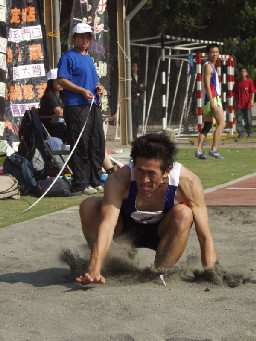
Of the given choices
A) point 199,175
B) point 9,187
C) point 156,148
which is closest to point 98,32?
point 199,175

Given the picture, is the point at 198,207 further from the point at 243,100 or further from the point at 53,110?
the point at 243,100

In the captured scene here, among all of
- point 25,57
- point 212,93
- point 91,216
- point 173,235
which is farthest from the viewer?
point 212,93

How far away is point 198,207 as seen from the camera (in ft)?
15.0

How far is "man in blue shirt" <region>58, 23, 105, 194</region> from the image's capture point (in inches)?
346

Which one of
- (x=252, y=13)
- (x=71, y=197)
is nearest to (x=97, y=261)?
(x=71, y=197)

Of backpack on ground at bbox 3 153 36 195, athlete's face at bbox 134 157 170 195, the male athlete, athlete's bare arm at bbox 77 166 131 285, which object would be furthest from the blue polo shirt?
athlete's face at bbox 134 157 170 195

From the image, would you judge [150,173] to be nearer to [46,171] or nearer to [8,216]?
[8,216]

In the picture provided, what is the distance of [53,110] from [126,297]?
6073mm

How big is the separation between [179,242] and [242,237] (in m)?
1.77

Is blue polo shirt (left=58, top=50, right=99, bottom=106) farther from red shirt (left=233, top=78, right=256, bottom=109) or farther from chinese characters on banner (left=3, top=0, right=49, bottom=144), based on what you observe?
red shirt (left=233, top=78, right=256, bottom=109)

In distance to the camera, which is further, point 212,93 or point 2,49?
point 212,93

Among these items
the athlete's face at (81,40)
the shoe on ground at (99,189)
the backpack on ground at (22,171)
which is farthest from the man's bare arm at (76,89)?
the shoe on ground at (99,189)

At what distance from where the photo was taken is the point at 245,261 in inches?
206

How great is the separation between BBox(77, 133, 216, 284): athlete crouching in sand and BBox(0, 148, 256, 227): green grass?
241 cm
